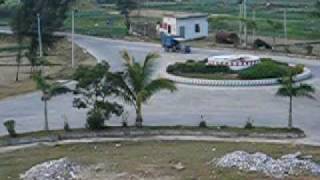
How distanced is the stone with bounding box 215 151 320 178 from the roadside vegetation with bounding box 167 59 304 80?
19.1 meters

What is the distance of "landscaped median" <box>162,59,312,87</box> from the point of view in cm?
4056

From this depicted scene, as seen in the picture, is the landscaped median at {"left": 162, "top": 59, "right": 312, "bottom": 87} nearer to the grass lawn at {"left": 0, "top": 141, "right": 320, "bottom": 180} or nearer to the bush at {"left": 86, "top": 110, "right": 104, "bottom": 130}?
the bush at {"left": 86, "top": 110, "right": 104, "bottom": 130}

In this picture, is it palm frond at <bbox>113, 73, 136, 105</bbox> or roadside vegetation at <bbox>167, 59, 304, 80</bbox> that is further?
roadside vegetation at <bbox>167, 59, 304, 80</bbox>

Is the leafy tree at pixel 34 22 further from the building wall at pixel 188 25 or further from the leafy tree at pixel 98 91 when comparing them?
the leafy tree at pixel 98 91

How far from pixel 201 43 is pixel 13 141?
1449 inches

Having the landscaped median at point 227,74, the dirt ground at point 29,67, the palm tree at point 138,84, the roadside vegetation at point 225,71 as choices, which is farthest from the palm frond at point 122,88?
the roadside vegetation at point 225,71

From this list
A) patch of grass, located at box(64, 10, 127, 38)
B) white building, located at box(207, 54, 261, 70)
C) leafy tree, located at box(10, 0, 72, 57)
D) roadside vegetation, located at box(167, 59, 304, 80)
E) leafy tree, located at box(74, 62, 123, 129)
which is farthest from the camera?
patch of grass, located at box(64, 10, 127, 38)

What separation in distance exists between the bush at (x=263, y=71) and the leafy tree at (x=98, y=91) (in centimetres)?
1336

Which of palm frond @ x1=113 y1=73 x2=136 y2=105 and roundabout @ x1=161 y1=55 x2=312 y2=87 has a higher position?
palm frond @ x1=113 y1=73 x2=136 y2=105

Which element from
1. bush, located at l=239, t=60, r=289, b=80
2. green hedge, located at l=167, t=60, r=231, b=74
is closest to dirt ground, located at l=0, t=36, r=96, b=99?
green hedge, located at l=167, t=60, r=231, b=74

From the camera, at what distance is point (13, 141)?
27.7 metres

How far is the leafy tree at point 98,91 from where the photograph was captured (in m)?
28.9

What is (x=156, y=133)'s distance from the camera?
2864cm

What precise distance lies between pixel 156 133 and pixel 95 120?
2.36 metres
